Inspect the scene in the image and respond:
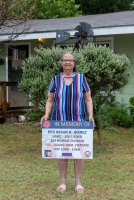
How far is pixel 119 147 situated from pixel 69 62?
3443 mm

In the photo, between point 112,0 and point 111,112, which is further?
point 112,0

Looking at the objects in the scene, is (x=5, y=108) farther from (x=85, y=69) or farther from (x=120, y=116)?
(x=85, y=69)

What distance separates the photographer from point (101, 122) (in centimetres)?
740

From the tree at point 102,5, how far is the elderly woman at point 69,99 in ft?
73.0

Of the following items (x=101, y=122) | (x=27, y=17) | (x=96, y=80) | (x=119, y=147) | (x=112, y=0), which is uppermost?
(x=112, y=0)

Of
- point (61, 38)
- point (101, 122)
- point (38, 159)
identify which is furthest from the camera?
point (61, 38)

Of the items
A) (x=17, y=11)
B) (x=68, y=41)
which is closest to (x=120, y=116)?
(x=68, y=41)

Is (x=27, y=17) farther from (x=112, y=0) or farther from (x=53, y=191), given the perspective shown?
(x=112, y=0)

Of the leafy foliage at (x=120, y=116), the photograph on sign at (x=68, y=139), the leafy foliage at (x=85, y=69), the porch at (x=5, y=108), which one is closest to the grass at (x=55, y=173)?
the photograph on sign at (x=68, y=139)

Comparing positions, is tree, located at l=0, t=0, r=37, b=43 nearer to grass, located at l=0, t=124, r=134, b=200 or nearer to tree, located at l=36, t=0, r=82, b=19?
grass, located at l=0, t=124, r=134, b=200

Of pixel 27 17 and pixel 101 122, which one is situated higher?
pixel 27 17

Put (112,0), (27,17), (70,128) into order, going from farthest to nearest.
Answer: (112,0) → (27,17) → (70,128)

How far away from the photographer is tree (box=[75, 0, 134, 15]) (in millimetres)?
26328

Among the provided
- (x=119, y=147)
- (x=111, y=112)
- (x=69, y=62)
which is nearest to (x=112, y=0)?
(x=111, y=112)
